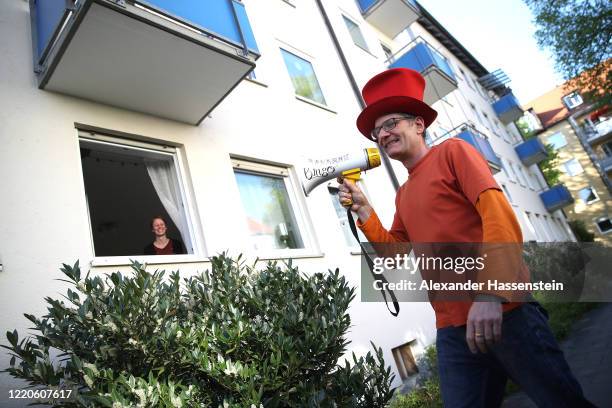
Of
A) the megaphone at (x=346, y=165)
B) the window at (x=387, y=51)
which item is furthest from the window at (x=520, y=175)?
the megaphone at (x=346, y=165)

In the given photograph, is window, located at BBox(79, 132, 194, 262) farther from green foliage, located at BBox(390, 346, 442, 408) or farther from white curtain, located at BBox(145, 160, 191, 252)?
green foliage, located at BBox(390, 346, 442, 408)

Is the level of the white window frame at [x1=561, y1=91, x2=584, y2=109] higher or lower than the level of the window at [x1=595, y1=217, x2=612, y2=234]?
higher

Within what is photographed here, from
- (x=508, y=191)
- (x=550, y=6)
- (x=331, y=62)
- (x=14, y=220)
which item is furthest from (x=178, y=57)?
(x=508, y=191)

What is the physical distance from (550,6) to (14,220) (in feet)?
73.3

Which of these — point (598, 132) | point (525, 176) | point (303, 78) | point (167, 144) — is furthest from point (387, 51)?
point (598, 132)

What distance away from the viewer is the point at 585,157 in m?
42.8

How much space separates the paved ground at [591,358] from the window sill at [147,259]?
13.4 feet

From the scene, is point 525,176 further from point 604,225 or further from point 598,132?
point 598,132

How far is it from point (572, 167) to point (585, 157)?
1486 millimetres

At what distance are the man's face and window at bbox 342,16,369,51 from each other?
40.6ft

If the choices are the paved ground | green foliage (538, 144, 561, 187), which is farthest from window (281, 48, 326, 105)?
green foliage (538, 144, 561, 187)

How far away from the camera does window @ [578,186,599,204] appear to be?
134ft

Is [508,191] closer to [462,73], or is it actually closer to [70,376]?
[462,73]

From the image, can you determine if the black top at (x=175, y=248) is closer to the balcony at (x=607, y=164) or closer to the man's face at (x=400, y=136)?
the man's face at (x=400, y=136)
